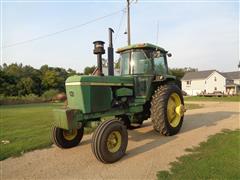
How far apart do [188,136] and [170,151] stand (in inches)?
63.3

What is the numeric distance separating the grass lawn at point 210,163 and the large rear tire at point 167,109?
1.05 metres

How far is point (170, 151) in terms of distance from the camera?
17.3ft

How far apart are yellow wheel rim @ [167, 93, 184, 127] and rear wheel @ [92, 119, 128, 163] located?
7.85ft

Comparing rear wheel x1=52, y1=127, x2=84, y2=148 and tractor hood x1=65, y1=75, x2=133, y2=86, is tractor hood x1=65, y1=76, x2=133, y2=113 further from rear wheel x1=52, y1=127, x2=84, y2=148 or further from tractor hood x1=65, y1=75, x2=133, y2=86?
rear wheel x1=52, y1=127, x2=84, y2=148

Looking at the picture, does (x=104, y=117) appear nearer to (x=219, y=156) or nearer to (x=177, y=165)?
(x=177, y=165)

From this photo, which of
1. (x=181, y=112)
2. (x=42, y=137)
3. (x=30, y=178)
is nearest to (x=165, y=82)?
(x=181, y=112)

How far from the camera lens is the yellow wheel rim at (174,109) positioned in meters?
7.00

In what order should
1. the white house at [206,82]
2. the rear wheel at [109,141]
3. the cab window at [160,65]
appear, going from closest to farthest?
the rear wheel at [109,141]
the cab window at [160,65]
the white house at [206,82]

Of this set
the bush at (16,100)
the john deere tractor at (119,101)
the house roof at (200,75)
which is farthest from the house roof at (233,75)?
the john deere tractor at (119,101)

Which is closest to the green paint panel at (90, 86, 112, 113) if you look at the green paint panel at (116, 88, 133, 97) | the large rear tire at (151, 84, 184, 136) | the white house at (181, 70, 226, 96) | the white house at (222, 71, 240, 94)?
the green paint panel at (116, 88, 133, 97)

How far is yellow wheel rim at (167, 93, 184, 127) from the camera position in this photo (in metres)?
7.00

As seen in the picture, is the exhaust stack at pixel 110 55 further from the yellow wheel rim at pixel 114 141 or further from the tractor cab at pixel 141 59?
the yellow wheel rim at pixel 114 141

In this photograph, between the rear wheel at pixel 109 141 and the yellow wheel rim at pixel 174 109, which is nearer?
the rear wheel at pixel 109 141

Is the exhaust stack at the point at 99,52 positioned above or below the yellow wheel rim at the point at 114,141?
above
